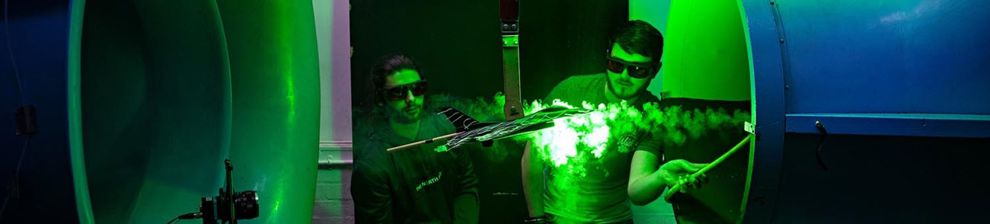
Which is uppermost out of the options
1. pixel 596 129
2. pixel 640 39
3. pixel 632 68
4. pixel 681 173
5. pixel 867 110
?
pixel 640 39

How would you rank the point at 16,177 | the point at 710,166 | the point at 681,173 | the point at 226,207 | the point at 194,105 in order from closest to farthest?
the point at 16,177 → the point at 226,207 → the point at 710,166 → the point at 681,173 → the point at 194,105

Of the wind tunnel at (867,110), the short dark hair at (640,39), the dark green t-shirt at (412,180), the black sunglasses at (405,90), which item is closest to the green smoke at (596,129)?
Result: the short dark hair at (640,39)

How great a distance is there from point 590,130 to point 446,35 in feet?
2.34

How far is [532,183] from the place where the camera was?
13.5ft

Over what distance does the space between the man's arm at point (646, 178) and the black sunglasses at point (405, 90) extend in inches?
36.4

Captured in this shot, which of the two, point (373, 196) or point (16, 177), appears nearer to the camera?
point (16, 177)

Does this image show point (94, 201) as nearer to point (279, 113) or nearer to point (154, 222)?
point (154, 222)

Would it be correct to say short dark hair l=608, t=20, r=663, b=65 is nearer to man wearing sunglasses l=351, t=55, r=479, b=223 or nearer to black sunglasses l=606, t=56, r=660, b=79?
black sunglasses l=606, t=56, r=660, b=79

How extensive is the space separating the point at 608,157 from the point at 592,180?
0.13 meters

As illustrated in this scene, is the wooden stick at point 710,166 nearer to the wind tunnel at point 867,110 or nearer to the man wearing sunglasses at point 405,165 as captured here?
the wind tunnel at point 867,110

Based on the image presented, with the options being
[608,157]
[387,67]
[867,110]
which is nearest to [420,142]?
[387,67]

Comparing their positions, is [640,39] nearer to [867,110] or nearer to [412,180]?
[412,180]

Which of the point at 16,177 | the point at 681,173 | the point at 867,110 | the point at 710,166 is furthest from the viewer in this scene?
the point at 681,173

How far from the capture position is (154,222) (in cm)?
356
